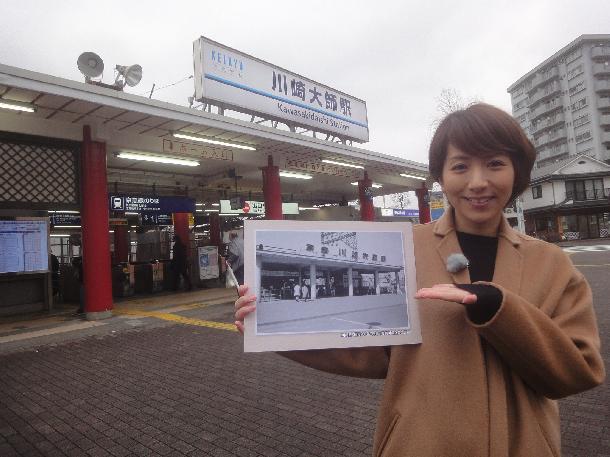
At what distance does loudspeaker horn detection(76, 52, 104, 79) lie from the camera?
932 cm

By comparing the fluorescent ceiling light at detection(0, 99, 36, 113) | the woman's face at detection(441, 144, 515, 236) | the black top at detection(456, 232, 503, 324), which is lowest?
the black top at detection(456, 232, 503, 324)

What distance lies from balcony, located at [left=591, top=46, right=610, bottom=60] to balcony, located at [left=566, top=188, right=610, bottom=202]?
25696 millimetres

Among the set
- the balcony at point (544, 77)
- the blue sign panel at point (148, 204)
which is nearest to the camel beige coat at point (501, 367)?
the blue sign panel at point (148, 204)

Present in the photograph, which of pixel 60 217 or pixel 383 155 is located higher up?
pixel 383 155

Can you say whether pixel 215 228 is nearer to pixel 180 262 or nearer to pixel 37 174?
pixel 180 262

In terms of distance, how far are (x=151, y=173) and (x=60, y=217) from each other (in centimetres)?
597

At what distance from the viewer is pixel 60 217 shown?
58.3 feet

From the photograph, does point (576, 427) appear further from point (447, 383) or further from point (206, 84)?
point (206, 84)

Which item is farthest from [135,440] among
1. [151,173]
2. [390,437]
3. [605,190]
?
[605,190]

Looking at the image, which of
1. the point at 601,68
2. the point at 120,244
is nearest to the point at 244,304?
the point at 120,244

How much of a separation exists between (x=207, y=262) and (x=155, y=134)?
22.3 feet

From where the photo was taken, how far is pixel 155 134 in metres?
10.7

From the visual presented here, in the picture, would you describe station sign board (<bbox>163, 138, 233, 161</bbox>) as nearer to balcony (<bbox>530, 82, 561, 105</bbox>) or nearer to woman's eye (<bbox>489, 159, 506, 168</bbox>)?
woman's eye (<bbox>489, 159, 506, 168</bbox>)

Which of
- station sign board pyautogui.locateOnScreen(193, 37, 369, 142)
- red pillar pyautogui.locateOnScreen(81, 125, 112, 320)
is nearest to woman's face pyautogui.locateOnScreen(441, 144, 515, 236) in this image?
red pillar pyautogui.locateOnScreen(81, 125, 112, 320)
